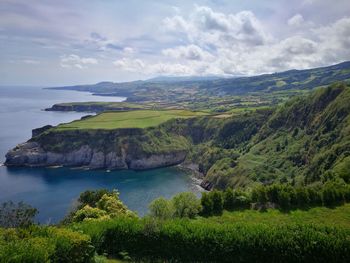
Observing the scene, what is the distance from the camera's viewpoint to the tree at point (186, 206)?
6041 cm

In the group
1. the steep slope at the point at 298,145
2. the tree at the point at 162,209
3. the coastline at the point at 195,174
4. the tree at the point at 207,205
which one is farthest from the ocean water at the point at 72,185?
the tree at the point at 207,205

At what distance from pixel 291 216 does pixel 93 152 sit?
13911 cm

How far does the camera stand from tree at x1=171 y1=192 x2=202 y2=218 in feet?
198

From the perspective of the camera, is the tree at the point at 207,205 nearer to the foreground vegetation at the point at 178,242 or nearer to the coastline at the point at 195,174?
the foreground vegetation at the point at 178,242

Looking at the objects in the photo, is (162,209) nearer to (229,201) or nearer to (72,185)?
(229,201)

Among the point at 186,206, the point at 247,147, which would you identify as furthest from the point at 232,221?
the point at 247,147

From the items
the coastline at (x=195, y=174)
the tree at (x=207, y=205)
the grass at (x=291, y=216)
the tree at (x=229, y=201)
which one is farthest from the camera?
the coastline at (x=195, y=174)

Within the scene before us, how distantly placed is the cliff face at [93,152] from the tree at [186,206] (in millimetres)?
115484

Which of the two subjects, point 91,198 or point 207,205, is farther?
point 91,198

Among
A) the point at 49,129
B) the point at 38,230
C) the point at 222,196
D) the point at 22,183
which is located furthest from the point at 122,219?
the point at 49,129

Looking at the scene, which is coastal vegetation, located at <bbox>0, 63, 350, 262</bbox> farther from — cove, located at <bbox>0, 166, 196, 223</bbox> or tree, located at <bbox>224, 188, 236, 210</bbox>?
cove, located at <bbox>0, 166, 196, 223</bbox>

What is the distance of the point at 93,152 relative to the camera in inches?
7121

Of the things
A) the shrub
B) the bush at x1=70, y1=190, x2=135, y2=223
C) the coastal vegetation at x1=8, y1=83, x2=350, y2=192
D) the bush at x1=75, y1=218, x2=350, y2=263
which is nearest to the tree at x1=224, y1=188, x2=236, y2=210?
the bush at x1=70, y1=190, x2=135, y2=223

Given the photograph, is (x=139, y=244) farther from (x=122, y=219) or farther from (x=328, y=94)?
(x=328, y=94)
